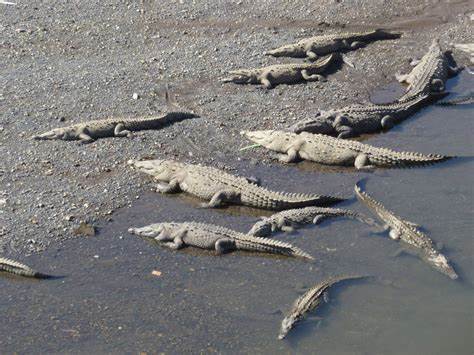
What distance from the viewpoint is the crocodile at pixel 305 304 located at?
30.7 ft

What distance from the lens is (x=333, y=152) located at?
12961 millimetres

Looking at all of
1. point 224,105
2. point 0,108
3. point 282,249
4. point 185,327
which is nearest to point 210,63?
point 224,105

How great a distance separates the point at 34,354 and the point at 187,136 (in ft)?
18.8

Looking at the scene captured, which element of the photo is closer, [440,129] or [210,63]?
[440,129]

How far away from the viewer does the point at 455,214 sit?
11508 mm

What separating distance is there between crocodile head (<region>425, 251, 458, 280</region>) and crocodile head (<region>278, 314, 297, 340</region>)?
2.30 m

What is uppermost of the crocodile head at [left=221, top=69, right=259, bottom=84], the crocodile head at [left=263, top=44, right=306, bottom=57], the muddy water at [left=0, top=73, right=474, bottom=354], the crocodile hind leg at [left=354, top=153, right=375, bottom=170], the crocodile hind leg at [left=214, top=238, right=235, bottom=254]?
the crocodile head at [left=263, top=44, right=306, bottom=57]

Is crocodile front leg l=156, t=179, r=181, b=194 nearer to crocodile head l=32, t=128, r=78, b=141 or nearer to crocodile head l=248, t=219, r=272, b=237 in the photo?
crocodile head l=248, t=219, r=272, b=237

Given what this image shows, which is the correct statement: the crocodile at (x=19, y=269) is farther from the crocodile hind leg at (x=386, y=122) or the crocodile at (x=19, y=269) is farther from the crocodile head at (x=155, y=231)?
the crocodile hind leg at (x=386, y=122)

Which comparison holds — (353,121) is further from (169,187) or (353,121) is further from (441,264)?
(441,264)

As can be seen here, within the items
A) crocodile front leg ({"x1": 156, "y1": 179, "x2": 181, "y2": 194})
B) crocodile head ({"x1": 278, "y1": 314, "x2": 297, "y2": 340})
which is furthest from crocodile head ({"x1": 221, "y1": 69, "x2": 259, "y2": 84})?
crocodile head ({"x1": 278, "y1": 314, "x2": 297, "y2": 340})

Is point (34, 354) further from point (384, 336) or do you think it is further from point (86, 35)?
point (86, 35)

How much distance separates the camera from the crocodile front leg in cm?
1234

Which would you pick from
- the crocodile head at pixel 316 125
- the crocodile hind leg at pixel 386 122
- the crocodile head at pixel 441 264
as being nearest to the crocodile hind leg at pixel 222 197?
the crocodile head at pixel 316 125
